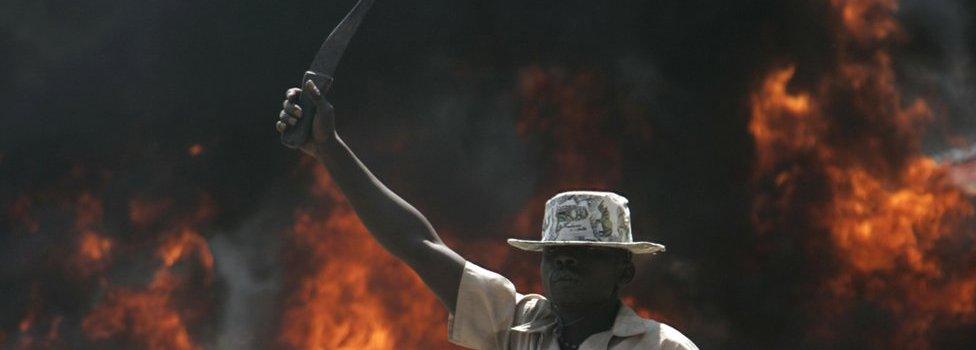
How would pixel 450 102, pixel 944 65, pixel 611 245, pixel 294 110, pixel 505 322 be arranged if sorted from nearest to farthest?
1. pixel 611 245
2. pixel 294 110
3. pixel 505 322
4. pixel 944 65
5. pixel 450 102

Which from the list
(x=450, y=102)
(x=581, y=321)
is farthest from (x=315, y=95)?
(x=450, y=102)

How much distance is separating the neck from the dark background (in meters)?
8.96

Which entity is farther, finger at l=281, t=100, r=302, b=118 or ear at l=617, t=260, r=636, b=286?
ear at l=617, t=260, r=636, b=286

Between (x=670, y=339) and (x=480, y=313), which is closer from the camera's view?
(x=670, y=339)

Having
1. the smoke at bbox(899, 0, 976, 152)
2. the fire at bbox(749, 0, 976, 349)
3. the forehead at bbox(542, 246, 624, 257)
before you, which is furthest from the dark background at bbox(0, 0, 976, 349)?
the forehead at bbox(542, 246, 624, 257)

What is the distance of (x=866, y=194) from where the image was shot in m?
13.2

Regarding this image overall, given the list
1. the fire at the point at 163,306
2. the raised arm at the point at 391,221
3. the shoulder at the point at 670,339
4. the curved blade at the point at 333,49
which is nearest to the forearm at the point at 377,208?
the raised arm at the point at 391,221

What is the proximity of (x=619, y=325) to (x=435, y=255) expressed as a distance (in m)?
0.67

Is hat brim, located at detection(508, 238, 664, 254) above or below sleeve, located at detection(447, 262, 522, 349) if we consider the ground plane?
above

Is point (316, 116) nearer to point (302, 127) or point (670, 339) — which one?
point (302, 127)

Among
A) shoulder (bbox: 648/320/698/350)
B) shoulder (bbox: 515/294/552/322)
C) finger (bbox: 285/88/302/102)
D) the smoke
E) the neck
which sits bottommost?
finger (bbox: 285/88/302/102)

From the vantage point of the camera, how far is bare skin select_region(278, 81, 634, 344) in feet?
14.2

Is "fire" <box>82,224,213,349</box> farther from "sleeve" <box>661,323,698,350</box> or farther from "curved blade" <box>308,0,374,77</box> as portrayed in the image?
"sleeve" <box>661,323,698,350</box>

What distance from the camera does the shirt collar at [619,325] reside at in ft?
14.1
